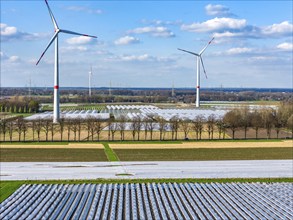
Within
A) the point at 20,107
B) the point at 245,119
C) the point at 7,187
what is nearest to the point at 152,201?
the point at 7,187

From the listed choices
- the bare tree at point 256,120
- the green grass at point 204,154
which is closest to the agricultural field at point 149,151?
the green grass at point 204,154

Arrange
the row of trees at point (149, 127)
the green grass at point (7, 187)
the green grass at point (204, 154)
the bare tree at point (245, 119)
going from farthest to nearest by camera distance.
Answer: the bare tree at point (245, 119)
the row of trees at point (149, 127)
the green grass at point (204, 154)
the green grass at point (7, 187)

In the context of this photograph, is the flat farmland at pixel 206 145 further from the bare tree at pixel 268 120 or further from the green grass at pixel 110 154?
the bare tree at pixel 268 120

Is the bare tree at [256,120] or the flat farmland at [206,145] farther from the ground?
the bare tree at [256,120]

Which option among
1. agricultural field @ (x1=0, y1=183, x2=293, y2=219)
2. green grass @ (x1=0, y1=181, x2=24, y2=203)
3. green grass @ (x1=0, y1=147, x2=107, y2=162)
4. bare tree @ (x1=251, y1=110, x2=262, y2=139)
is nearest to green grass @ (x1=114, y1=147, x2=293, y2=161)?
green grass @ (x1=0, y1=147, x2=107, y2=162)

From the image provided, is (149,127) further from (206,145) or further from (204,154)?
(204,154)

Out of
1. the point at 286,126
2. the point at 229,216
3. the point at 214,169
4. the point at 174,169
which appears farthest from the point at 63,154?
the point at 286,126
